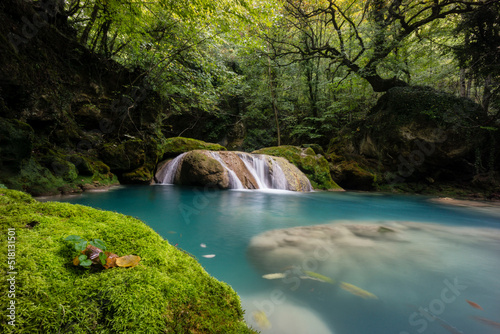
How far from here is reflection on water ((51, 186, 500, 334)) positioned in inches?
62.6

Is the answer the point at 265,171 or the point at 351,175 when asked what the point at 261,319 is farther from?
the point at 351,175

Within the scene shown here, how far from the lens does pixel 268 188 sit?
10.2m

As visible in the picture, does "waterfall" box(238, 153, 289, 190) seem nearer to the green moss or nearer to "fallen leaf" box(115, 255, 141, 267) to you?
the green moss

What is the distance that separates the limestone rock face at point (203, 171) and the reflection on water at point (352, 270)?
411 cm

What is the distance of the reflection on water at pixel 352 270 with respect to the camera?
159cm

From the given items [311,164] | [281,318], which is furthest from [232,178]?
[281,318]

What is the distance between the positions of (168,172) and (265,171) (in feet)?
15.6

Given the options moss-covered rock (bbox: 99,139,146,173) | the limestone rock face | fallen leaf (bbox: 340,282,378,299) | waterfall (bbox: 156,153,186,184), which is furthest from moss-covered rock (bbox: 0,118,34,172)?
fallen leaf (bbox: 340,282,378,299)

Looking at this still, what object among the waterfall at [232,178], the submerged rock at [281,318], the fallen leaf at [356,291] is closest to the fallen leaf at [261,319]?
the submerged rock at [281,318]

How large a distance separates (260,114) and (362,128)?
8.64 meters

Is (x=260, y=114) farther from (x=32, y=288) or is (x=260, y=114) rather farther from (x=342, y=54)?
(x=32, y=288)

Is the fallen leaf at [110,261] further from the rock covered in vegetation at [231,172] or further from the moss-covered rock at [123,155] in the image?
the moss-covered rock at [123,155]

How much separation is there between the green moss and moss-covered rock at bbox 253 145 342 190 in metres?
10.9

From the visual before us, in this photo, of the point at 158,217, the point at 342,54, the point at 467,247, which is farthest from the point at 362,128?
the point at 158,217
